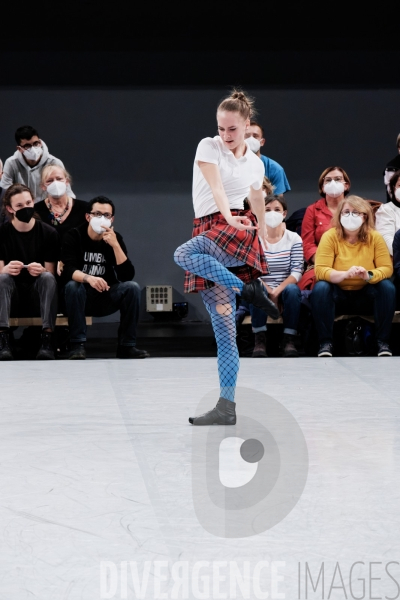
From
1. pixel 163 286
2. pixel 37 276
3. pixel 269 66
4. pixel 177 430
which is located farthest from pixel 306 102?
pixel 177 430

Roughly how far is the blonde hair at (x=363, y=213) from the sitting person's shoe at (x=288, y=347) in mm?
675

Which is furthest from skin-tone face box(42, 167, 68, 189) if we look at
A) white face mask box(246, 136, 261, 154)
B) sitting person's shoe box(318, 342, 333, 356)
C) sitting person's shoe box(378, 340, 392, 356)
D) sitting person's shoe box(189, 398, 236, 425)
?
sitting person's shoe box(189, 398, 236, 425)

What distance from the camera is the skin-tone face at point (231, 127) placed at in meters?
2.63

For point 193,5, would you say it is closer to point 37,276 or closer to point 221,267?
point 37,276

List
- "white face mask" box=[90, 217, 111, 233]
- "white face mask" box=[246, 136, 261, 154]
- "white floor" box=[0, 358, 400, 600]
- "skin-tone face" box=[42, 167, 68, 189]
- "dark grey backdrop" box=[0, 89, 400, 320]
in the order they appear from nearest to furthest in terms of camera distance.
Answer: "white floor" box=[0, 358, 400, 600]
"white face mask" box=[90, 217, 111, 233]
"white face mask" box=[246, 136, 261, 154]
"skin-tone face" box=[42, 167, 68, 189]
"dark grey backdrop" box=[0, 89, 400, 320]

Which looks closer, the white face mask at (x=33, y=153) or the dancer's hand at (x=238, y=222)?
the dancer's hand at (x=238, y=222)

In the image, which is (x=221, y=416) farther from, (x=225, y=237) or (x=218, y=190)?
(x=218, y=190)

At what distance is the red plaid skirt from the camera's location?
8.95ft

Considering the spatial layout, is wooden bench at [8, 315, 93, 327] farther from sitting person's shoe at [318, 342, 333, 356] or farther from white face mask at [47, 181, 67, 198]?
sitting person's shoe at [318, 342, 333, 356]

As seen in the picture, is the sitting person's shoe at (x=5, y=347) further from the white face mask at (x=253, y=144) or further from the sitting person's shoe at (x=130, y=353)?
the white face mask at (x=253, y=144)

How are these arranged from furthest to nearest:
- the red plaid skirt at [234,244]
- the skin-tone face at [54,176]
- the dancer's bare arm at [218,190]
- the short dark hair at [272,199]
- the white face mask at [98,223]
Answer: the skin-tone face at [54,176] < the short dark hair at [272,199] < the white face mask at [98,223] < the red plaid skirt at [234,244] < the dancer's bare arm at [218,190]

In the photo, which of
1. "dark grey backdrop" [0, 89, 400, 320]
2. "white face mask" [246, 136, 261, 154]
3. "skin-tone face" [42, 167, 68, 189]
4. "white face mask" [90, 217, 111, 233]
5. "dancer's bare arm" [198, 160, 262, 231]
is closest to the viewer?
"dancer's bare arm" [198, 160, 262, 231]

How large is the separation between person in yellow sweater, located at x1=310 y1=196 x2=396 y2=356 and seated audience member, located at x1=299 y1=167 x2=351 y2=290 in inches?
15.3

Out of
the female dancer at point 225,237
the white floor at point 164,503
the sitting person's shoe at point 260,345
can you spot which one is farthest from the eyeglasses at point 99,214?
the female dancer at point 225,237
